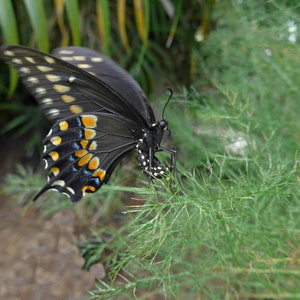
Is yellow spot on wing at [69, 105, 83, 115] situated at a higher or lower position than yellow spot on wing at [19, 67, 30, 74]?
lower

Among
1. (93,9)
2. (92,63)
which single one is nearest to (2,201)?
(93,9)

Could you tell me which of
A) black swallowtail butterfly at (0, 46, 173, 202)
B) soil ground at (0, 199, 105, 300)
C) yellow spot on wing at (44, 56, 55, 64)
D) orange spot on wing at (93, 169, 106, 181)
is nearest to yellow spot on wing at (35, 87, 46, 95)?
black swallowtail butterfly at (0, 46, 173, 202)

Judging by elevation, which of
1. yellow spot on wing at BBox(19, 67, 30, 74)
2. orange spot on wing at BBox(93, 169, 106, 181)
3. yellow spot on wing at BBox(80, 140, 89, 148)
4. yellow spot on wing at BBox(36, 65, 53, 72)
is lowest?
orange spot on wing at BBox(93, 169, 106, 181)

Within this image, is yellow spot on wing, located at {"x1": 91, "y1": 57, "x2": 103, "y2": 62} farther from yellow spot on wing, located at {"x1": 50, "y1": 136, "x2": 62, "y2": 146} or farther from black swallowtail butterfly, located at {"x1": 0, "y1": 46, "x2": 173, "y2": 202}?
yellow spot on wing, located at {"x1": 50, "y1": 136, "x2": 62, "y2": 146}

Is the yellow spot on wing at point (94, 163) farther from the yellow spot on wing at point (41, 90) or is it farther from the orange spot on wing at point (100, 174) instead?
the yellow spot on wing at point (41, 90)

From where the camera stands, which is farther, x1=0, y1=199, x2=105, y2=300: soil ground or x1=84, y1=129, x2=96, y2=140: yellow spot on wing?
x1=0, y1=199, x2=105, y2=300: soil ground

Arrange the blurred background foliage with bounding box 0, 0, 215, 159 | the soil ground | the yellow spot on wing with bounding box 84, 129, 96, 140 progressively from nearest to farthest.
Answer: the yellow spot on wing with bounding box 84, 129, 96, 140
the soil ground
the blurred background foliage with bounding box 0, 0, 215, 159

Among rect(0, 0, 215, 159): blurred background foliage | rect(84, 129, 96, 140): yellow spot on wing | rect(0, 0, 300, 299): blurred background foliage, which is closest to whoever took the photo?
rect(0, 0, 300, 299): blurred background foliage

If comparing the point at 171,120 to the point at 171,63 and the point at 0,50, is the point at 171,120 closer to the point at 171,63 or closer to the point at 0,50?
the point at 0,50

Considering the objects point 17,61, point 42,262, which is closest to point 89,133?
point 17,61
